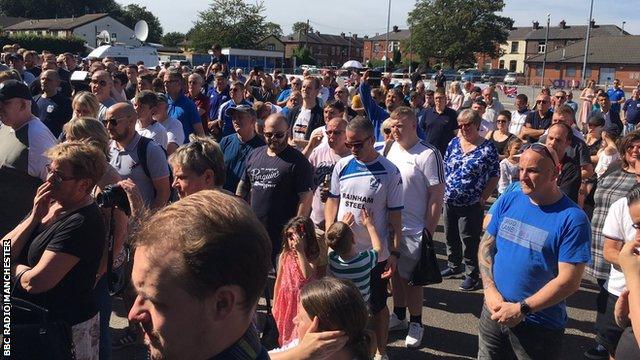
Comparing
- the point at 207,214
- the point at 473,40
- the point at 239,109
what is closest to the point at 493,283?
the point at 207,214

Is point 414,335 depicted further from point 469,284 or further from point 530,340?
point 530,340

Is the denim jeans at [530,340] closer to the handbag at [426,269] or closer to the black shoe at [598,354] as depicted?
the handbag at [426,269]

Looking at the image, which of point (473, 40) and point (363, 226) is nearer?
point (363, 226)

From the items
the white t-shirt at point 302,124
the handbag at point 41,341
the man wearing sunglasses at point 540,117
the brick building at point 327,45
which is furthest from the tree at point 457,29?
the handbag at point 41,341

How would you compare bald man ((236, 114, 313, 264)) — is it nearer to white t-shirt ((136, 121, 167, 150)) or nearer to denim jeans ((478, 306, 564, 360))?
white t-shirt ((136, 121, 167, 150))

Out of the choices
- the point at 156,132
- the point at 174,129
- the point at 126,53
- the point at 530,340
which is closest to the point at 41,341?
the point at 530,340

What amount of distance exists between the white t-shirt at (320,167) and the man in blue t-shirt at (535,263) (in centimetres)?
214

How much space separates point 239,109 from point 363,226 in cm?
170

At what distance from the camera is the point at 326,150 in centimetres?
535

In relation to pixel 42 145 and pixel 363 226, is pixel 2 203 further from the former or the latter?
pixel 363 226

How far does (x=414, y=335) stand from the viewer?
179 inches

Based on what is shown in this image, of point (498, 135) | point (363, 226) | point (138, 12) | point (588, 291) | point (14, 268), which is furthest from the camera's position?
point (138, 12)

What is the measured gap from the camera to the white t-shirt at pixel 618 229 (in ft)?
10.9

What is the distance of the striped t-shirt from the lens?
3740 mm
